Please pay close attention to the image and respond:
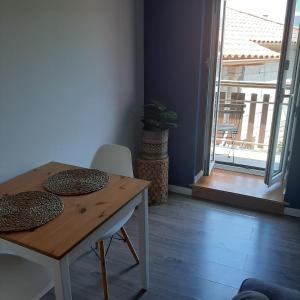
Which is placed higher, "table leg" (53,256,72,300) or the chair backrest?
the chair backrest

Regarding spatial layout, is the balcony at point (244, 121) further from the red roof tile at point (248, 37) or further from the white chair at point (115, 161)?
the white chair at point (115, 161)

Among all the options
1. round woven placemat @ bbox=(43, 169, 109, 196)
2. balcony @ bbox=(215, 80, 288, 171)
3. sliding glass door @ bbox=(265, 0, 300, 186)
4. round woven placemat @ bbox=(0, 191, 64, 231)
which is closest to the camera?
round woven placemat @ bbox=(0, 191, 64, 231)

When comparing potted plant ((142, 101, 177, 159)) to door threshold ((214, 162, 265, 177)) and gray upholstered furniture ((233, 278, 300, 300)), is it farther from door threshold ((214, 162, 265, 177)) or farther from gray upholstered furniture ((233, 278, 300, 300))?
gray upholstered furniture ((233, 278, 300, 300))

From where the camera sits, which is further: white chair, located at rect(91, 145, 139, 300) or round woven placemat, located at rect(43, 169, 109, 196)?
white chair, located at rect(91, 145, 139, 300)

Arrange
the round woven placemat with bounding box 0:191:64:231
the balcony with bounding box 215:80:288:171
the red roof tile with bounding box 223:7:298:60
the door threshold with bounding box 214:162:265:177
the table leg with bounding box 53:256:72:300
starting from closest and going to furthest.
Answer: the table leg with bounding box 53:256:72:300, the round woven placemat with bounding box 0:191:64:231, the door threshold with bounding box 214:162:265:177, the red roof tile with bounding box 223:7:298:60, the balcony with bounding box 215:80:288:171

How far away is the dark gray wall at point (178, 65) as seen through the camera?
2898 mm

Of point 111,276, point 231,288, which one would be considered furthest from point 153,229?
point 231,288

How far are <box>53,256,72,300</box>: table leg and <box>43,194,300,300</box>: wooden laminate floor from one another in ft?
2.52

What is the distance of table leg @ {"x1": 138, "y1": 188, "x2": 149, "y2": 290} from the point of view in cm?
185


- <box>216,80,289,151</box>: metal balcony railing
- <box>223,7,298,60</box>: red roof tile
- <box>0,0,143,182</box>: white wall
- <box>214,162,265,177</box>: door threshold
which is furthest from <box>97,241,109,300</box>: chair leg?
<box>223,7,298,60</box>: red roof tile

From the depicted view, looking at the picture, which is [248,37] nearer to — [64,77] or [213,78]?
[213,78]

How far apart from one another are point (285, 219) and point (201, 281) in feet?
3.96

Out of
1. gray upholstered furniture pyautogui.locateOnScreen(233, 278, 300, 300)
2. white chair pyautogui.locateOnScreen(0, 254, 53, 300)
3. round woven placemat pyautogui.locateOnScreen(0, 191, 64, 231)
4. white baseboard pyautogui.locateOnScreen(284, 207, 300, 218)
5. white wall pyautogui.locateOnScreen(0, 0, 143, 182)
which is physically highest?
white wall pyautogui.locateOnScreen(0, 0, 143, 182)

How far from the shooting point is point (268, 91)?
13.1 ft
